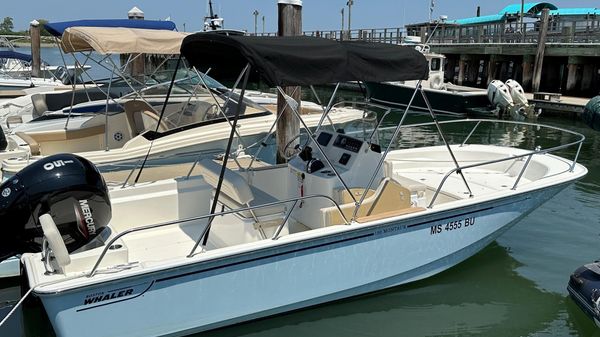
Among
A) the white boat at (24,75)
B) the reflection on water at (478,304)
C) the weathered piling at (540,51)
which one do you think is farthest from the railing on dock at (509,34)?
the reflection on water at (478,304)

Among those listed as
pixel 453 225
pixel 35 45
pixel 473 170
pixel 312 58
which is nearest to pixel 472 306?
pixel 453 225

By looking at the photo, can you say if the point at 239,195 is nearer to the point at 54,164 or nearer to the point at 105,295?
the point at 105,295

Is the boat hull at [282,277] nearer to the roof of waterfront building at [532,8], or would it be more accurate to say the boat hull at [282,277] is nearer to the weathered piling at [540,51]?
the weathered piling at [540,51]

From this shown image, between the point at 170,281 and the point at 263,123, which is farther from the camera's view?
the point at 263,123

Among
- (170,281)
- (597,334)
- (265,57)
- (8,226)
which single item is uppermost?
(265,57)

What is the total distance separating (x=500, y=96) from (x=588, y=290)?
45.1ft

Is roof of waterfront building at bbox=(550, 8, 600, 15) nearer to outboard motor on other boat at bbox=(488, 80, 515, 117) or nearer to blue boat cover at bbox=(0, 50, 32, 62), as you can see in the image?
outboard motor on other boat at bbox=(488, 80, 515, 117)

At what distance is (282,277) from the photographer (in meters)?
4.71

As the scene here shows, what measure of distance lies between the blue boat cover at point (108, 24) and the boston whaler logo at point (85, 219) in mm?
5329

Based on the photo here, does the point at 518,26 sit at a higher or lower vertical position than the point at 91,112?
higher

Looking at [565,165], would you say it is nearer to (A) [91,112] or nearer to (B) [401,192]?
(B) [401,192]

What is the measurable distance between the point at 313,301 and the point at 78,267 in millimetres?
1987

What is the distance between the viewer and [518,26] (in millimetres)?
27672

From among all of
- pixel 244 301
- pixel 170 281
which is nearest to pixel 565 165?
pixel 244 301
